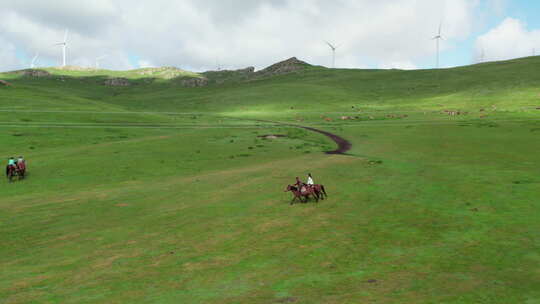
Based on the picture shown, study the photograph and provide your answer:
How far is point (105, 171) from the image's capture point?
122 feet

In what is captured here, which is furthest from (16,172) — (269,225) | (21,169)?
(269,225)

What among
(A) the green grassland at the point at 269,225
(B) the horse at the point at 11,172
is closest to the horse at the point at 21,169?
(B) the horse at the point at 11,172

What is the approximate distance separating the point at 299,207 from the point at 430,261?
354 inches

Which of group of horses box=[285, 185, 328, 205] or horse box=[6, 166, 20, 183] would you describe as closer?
group of horses box=[285, 185, 328, 205]

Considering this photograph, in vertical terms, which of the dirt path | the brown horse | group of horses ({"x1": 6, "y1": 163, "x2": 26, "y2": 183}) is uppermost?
the dirt path

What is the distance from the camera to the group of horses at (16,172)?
34375 millimetres

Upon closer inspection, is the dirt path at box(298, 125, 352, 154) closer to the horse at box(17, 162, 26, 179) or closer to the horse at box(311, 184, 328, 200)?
the horse at box(311, 184, 328, 200)

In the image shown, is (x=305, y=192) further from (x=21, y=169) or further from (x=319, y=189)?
(x=21, y=169)

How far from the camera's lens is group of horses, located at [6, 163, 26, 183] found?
34.4 m

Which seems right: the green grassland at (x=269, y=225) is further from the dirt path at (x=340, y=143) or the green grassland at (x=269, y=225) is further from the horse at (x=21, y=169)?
the dirt path at (x=340, y=143)

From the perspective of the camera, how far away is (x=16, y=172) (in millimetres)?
34938

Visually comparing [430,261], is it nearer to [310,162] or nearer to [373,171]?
[373,171]

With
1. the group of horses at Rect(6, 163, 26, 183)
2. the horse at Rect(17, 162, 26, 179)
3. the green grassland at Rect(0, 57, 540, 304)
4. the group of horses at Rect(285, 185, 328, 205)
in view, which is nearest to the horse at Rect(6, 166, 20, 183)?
the group of horses at Rect(6, 163, 26, 183)

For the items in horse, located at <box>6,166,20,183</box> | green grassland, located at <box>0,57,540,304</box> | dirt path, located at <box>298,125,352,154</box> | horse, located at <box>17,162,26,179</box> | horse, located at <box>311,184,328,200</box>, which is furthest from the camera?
dirt path, located at <box>298,125,352,154</box>
